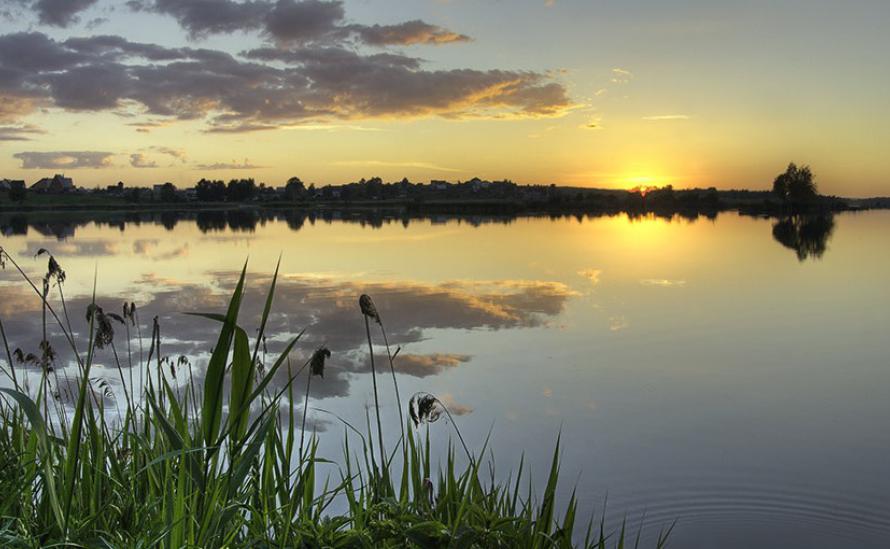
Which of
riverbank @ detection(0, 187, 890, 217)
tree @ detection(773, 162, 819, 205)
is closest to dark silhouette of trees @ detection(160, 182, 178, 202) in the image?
riverbank @ detection(0, 187, 890, 217)

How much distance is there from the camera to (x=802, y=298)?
2067 cm

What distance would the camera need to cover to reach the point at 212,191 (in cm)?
13600

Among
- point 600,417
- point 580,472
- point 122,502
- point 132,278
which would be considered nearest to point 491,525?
point 122,502

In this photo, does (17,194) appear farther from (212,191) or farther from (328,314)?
(328,314)

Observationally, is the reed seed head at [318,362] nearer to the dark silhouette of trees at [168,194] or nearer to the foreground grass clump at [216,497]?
the foreground grass clump at [216,497]

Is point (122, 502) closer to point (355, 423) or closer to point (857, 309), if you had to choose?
point (355, 423)

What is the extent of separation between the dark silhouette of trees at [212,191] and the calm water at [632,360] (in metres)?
109

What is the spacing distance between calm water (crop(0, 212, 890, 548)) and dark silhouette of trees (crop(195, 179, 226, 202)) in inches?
4310

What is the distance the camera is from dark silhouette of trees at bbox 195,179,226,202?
135125 millimetres

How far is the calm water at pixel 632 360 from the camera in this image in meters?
7.26

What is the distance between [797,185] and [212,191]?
100480mm

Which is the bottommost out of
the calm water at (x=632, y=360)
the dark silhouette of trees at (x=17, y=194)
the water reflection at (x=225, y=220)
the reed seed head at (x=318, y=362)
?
the calm water at (x=632, y=360)

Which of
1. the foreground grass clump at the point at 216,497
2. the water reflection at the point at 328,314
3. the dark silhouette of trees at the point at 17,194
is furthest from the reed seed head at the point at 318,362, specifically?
the dark silhouette of trees at the point at 17,194

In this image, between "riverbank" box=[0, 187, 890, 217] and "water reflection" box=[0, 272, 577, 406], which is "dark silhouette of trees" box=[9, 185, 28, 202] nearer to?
"riverbank" box=[0, 187, 890, 217]
